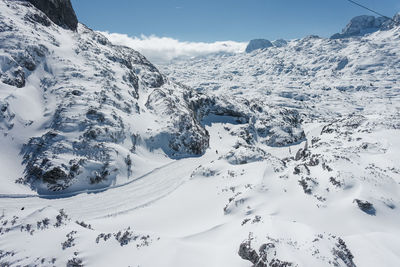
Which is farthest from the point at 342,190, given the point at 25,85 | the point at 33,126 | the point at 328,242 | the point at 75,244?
the point at 25,85

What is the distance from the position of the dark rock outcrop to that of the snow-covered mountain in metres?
0.38

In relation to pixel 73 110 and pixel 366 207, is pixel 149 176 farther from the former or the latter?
pixel 366 207

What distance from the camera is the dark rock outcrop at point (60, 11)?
7529 centimetres

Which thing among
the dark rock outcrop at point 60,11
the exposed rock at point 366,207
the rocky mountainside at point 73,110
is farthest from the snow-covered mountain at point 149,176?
the dark rock outcrop at point 60,11

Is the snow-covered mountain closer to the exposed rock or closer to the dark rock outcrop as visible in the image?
the exposed rock

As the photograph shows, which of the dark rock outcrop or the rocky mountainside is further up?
the dark rock outcrop

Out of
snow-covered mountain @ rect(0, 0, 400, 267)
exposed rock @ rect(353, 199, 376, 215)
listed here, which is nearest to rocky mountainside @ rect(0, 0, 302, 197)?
snow-covered mountain @ rect(0, 0, 400, 267)

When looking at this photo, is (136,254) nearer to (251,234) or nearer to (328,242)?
(251,234)

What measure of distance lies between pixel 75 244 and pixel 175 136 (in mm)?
43211

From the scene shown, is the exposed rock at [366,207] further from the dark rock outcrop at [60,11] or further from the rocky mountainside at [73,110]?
the dark rock outcrop at [60,11]

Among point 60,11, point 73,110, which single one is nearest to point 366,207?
point 73,110

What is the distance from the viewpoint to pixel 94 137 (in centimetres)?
4438

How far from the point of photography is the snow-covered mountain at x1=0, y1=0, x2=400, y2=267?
14328 mm

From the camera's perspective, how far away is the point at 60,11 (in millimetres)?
79750
